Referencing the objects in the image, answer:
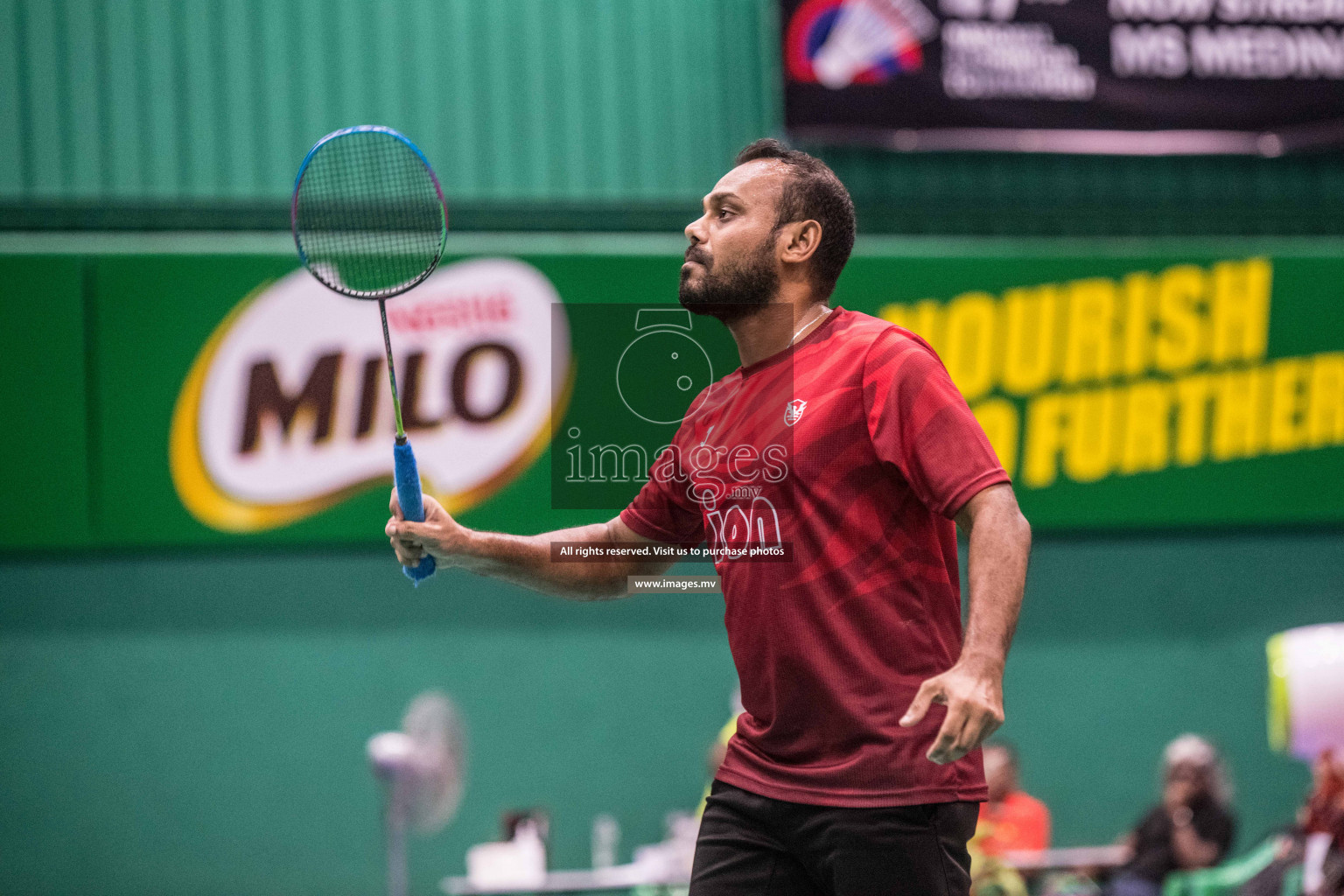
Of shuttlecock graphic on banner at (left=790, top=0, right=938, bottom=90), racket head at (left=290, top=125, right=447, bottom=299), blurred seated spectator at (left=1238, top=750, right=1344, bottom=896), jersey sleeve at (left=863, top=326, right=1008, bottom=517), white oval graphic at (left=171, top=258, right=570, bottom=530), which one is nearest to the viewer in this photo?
jersey sleeve at (left=863, top=326, right=1008, bottom=517)

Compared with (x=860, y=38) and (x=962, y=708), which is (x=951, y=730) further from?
(x=860, y=38)

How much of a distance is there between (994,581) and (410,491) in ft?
3.63

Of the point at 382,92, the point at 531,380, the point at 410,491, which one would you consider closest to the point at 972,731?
the point at 410,491

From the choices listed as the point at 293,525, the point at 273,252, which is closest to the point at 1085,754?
the point at 293,525

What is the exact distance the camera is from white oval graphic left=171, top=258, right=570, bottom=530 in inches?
260

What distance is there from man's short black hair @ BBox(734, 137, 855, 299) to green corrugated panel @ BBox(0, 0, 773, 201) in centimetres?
464

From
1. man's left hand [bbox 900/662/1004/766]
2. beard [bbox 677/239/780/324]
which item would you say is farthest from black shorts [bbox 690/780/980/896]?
beard [bbox 677/239/780/324]

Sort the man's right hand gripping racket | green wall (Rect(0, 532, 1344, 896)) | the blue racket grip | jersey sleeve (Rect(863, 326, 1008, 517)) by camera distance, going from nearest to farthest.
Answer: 1. jersey sleeve (Rect(863, 326, 1008, 517))
2. the blue racket grip
3. the man's right hand gripping racket
4. green wall (Rect(0, 532, 1344, 896))

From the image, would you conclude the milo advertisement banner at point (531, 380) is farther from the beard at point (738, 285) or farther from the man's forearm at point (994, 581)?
the man's forearm at point (994, 581)

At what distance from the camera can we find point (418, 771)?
20.1ft

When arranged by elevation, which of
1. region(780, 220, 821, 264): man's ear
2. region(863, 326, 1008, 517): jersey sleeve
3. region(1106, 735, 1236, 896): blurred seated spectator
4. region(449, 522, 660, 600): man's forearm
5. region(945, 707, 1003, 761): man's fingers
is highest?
region(780, 220, 821, 264): man's ear

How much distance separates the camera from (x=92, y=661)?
6504 mm

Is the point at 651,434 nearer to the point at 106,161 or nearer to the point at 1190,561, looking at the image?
the point at 106,161

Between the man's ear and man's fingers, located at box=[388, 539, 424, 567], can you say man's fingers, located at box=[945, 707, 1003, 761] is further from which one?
man's fingers, located at box=[388, 539, 424, 567]
